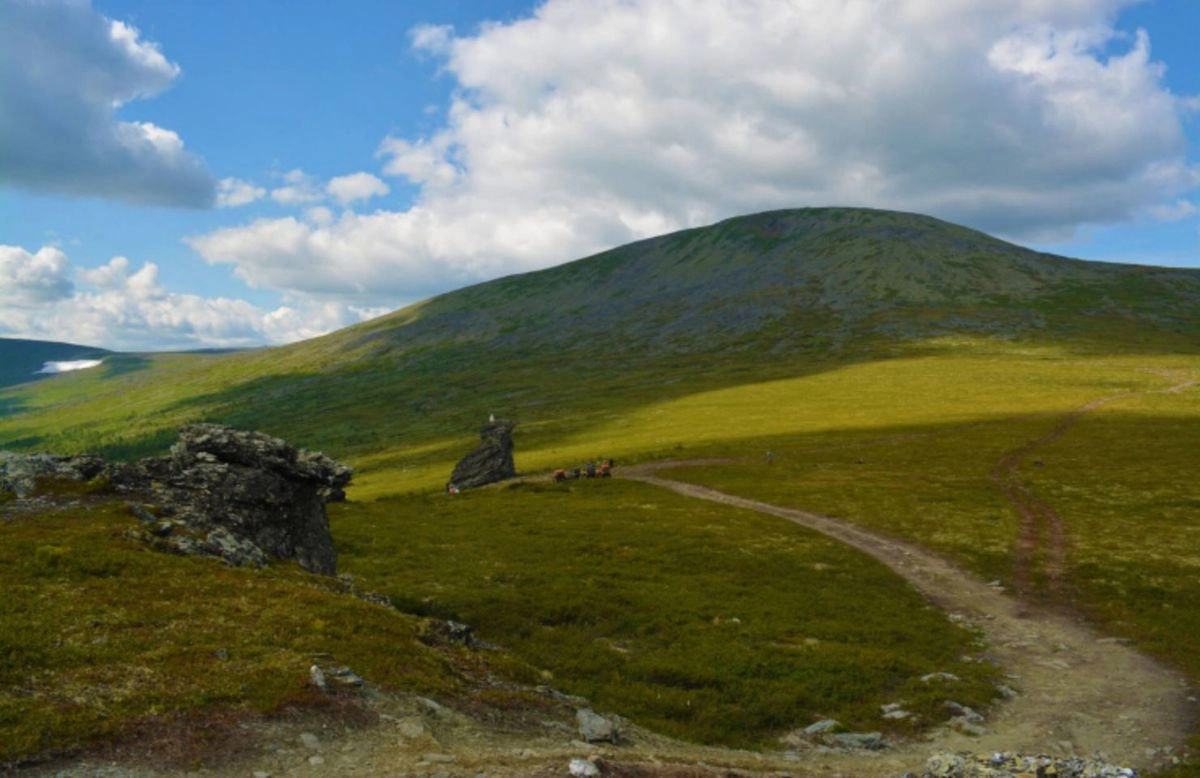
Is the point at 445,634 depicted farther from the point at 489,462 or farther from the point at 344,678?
the point at 489,462

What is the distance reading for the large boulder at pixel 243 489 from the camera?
98.4 ft

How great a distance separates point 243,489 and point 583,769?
23564mm

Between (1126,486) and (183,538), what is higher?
(183,538)

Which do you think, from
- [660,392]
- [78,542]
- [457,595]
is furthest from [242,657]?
[660,392]

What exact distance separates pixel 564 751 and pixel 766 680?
1296 centimetres

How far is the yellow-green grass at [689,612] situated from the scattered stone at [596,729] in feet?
15.6

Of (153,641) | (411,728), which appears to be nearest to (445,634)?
→ (411,728)

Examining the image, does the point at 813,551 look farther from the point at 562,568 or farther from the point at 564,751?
the point at 564,751

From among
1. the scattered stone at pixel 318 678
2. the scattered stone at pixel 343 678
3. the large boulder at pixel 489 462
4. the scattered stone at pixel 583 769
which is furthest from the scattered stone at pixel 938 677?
the large boulder at pixel 489 462

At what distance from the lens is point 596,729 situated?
17688mm

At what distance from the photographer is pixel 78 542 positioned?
895 inches

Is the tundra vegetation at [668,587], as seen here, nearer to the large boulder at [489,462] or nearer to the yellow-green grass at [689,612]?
the yellow-green grass at [689,612]

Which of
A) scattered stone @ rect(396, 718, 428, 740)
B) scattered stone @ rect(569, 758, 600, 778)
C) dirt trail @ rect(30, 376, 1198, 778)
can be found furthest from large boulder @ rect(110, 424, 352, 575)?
scattered stone @ rect(569, 758, 600, 778)

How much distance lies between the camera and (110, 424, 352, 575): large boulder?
30.0 m
